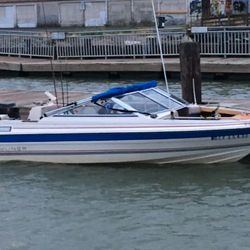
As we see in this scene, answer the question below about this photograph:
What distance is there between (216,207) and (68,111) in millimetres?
4059

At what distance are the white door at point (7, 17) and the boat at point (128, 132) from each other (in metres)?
51.0

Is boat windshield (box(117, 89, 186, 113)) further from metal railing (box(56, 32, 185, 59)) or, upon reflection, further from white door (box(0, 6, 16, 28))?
white door (box(0, 6, 16, 28))

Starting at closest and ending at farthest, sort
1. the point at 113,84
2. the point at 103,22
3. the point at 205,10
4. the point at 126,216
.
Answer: the point at 126,216
the point at 113,84
the point at 205,10
the point at 103,22

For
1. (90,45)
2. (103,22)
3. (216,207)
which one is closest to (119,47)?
(90,45)

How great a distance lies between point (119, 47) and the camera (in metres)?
30.8

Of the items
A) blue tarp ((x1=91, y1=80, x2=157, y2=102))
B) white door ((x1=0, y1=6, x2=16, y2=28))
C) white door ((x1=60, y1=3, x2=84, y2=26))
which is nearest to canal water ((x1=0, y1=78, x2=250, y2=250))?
blue tarp ((x1=91, y1=80, x2=157, y2=102))

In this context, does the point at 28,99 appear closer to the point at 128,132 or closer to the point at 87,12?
the point at 128,132

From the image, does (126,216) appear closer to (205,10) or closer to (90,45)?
(90,45)

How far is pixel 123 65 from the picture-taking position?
29.0 metres

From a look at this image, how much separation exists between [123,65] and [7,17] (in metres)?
38.0

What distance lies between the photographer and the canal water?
10.3 meters

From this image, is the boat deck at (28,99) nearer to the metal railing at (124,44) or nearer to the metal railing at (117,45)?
the metal railing at (124,44)

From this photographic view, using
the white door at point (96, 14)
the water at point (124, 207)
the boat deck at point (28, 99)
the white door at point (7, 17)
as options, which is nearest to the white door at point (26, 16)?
the white door at point (7, 17)

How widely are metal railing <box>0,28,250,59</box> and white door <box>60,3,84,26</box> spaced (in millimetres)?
26704
